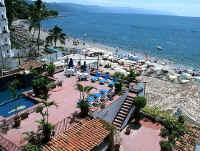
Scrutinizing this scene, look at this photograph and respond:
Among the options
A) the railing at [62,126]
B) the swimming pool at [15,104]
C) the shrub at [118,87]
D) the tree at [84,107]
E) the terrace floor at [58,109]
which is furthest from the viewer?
the shrub at [118,87]

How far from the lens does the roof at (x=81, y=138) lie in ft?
30.7

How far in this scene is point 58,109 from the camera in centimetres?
1420

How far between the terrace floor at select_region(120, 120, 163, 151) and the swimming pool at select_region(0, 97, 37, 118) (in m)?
8.15

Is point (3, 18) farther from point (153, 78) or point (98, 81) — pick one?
point (153, 78)

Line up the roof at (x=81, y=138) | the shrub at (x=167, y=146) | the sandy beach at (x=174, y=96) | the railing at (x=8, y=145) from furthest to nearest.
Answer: the sandy beach at (x=174, y=96) → the shrub at (x=167, y=146) → the railing at (x=8, y=145) → the roof at (x=81, y=138)

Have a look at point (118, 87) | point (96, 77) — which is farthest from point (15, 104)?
point (96, 77)

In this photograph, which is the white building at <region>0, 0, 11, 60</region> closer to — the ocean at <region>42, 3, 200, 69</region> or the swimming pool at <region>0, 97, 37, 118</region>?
the swimming pool at <region>0, 97, 37, 118</region>

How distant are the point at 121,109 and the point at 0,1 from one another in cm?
2303

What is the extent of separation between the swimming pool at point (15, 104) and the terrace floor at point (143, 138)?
815cm

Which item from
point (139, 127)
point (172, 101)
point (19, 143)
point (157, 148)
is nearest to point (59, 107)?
point (19, 143)

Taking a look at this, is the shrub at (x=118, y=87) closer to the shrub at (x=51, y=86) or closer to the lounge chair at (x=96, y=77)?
the lounge chair at (x=96, y=77)

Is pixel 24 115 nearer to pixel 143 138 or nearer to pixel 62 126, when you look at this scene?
pixel 62 126

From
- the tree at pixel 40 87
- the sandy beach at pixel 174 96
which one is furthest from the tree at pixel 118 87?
the tree at pixel 40 87

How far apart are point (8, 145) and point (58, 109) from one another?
4786 millimetres
